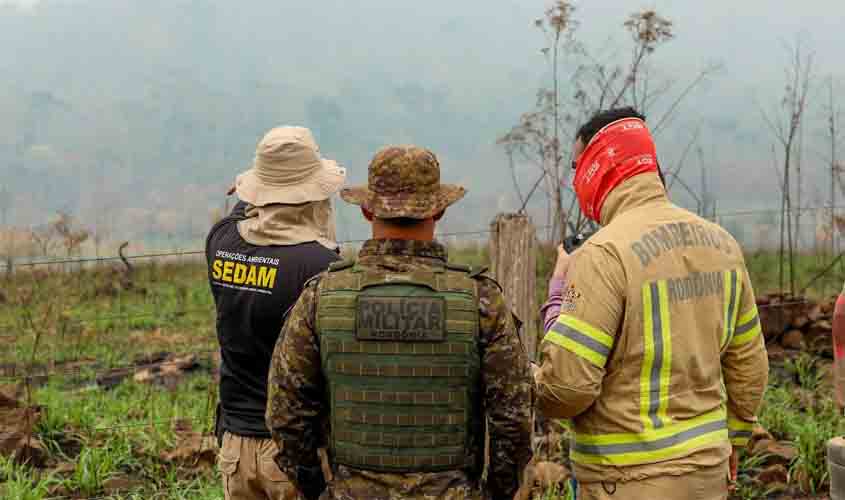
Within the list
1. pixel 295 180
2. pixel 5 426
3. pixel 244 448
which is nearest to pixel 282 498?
pixel 244 448

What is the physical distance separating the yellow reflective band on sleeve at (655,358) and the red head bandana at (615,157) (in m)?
0.33

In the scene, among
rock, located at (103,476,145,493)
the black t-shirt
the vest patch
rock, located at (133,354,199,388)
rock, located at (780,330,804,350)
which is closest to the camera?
the vest patch

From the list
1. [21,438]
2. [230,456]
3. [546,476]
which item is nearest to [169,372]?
[21,438]

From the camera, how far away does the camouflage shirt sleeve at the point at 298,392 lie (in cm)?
240

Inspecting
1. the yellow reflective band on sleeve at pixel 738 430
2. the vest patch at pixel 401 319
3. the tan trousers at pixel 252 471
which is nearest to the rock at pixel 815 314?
the yellow reflective band on sleeve at pixel 738 430

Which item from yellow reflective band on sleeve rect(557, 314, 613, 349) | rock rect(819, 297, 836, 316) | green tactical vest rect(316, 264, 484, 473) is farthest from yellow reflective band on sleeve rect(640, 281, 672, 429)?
rock rect(819, 297, 836, 316)

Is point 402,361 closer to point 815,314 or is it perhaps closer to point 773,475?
point 773,475

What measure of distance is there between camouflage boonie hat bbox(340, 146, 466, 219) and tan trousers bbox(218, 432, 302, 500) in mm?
1022

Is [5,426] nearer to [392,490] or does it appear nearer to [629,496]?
[392,490]

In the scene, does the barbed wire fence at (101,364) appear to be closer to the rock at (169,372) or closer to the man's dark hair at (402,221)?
the rock at (169,372)

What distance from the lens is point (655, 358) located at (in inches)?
97.3

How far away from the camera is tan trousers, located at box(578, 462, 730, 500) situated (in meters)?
2.48

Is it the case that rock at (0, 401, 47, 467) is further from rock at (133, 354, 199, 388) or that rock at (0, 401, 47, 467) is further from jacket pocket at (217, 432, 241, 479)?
jacket pocket at (217, 432, 241, 479)

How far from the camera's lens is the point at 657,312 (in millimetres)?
2473
